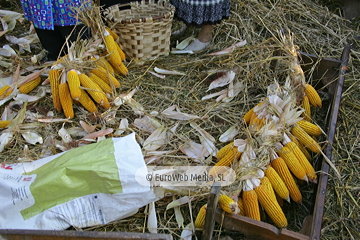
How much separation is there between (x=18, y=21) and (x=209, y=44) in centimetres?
210

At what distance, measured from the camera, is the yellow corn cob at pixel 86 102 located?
233 centimetres

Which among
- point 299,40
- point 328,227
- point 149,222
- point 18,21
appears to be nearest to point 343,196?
point 328,227

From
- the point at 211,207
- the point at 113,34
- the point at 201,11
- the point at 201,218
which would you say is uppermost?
the point at 201,11

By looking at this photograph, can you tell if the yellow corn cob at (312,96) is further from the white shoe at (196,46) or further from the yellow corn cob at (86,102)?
the yellow corn cob at (86,102)

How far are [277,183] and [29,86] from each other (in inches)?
76.8

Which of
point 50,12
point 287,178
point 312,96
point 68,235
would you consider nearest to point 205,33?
point 312,96

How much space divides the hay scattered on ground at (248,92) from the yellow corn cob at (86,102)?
0.20 ft

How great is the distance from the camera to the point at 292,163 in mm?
1838

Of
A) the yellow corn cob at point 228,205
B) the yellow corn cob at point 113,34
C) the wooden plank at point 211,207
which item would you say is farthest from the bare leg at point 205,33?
the wooden plank at point 211,207

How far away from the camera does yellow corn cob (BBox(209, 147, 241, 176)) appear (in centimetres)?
178

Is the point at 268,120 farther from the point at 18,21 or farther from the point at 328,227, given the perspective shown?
the point at 18,21

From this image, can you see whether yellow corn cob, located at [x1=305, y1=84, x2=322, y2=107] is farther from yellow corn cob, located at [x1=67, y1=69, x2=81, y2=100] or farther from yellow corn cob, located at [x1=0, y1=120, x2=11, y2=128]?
yellow corn cob, located at [x1=0, y1=120, x2=11, y2=128]

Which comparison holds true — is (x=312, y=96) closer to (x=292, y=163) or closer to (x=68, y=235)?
(x=292, y=163)

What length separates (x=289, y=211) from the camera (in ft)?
6.31
